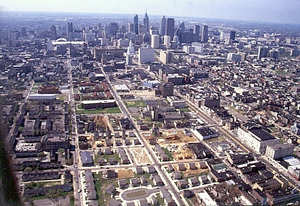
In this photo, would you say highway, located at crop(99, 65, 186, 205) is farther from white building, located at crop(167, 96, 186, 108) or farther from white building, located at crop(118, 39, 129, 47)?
white building, located at crop(118, 39, 129, 47)

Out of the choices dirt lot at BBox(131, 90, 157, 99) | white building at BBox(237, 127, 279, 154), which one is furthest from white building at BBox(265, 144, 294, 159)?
dirt lot at BBox(131, 90, 157, 99)

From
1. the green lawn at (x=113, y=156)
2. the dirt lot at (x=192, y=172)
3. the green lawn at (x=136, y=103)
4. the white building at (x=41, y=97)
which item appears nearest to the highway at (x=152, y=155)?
the green lawn at (x=136, y=103)

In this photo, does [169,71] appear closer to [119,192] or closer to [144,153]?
[144,153]

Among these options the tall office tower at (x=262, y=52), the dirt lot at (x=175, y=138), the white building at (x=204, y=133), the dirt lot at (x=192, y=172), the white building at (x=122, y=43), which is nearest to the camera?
the dirt lot at (x=192, y=172)

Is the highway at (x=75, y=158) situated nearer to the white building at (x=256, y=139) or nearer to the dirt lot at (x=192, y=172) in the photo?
the dirt lot at (x=192, y=172)

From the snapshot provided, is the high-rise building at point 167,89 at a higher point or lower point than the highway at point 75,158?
higher

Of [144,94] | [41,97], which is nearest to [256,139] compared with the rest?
[144,94]

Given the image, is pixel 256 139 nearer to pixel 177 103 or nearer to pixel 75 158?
pixel 177 103
